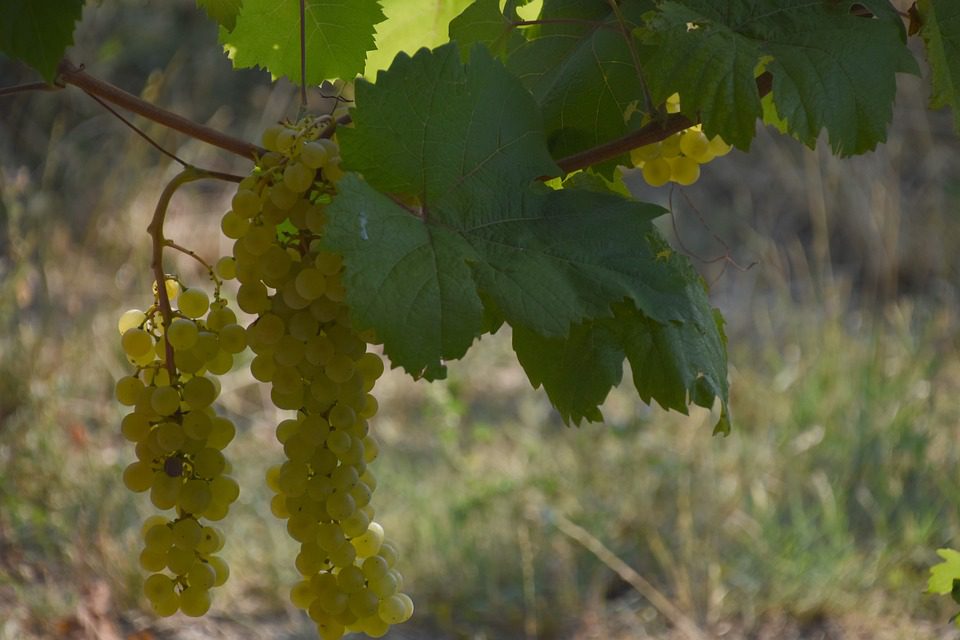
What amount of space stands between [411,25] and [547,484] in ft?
5.54

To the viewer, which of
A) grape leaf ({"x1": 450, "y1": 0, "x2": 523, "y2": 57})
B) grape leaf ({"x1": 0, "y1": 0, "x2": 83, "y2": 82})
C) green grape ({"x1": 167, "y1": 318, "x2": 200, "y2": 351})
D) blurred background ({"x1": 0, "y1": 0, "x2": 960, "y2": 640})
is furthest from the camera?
blurred background ({"x1": 0, "y1": 0, "x2": 960, "y2": 640})

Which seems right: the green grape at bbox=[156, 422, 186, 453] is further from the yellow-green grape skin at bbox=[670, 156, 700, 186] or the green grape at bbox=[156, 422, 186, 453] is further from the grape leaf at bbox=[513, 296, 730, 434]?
the yellow-green grape skin at bbox=[670, 156, 700, 186]

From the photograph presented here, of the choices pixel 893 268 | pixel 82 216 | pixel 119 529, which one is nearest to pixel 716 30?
pixel 119 529

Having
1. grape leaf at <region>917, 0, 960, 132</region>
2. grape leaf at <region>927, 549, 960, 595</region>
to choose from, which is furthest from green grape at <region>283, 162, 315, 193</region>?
grape leaf at <region>927, 549, 960, 595</region>

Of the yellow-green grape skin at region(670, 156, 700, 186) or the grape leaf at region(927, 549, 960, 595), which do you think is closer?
the yellow-green grape skin at region(670, 156, 700, 186)

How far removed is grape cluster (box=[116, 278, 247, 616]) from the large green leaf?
0.46ft

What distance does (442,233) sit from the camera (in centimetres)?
56

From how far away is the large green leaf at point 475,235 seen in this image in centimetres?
52

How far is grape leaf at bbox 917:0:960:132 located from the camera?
2.09 feet

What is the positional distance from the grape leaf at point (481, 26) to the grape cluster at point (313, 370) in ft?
0.50

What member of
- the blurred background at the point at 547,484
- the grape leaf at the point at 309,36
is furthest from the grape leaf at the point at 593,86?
the blurred background at the point at 547,484

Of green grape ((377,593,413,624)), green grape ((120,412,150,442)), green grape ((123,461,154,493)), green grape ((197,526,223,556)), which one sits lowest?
green grape ((377,593,413,624))

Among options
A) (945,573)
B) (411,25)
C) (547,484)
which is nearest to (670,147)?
(411,25)

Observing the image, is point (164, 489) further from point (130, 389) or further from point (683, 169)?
point (683, 169)
